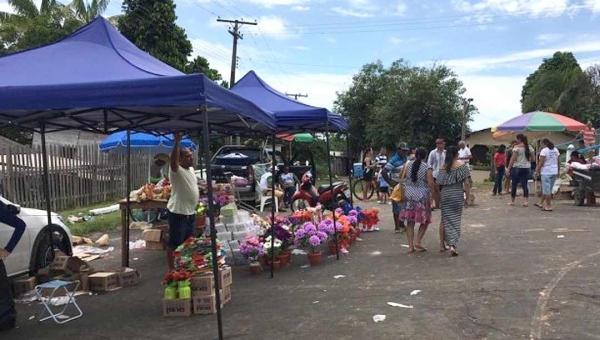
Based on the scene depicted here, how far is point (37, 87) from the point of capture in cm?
485

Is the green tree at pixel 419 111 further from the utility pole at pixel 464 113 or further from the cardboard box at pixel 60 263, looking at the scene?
the cardboard box at pixel 60 263

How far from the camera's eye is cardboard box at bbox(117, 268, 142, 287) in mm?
7250

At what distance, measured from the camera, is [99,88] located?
4.79 m

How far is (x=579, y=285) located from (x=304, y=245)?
12.6 feet

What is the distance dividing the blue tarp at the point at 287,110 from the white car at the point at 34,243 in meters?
3.91

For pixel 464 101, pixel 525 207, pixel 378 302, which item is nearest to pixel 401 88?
pixel 464 101

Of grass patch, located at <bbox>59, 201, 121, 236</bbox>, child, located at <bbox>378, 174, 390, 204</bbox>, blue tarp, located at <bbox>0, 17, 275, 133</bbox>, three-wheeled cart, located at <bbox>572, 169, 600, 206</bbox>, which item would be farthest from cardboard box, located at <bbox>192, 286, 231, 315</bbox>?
three-wheeled cart, located at <bbox>572, 169, 600, 206</bbox>

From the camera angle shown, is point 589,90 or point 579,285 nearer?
point 579,285

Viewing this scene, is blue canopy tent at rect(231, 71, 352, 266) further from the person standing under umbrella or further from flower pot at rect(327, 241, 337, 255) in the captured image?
the person standing under umbrella

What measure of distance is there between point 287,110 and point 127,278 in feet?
13.2

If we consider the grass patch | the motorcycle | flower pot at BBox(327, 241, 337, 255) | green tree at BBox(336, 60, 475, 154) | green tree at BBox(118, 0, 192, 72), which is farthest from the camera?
green tree at BBox(336, 60, 475, 154)

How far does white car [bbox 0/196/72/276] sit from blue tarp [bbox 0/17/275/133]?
49.9 inches

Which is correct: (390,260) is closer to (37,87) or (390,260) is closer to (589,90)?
(37,87)

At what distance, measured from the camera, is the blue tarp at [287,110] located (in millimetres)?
9383
